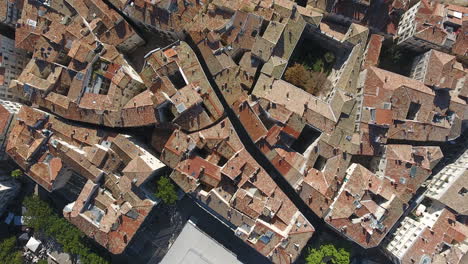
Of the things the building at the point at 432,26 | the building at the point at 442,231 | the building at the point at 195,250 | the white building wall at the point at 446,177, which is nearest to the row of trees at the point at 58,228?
the building at the point at 195,250

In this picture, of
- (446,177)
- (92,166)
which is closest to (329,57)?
(446,177)

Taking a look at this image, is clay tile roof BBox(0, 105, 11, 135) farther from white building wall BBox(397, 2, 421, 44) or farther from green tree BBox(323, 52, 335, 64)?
white building wall BBox(397, 2, 421, 44)

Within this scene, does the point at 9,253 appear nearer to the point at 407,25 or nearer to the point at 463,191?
the point at 463,191

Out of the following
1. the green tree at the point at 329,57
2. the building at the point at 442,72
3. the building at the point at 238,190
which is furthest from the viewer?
the green tree at the point at 329,57

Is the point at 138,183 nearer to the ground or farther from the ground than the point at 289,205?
nearer to the ground

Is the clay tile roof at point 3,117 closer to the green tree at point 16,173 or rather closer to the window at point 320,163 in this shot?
the green tree at point 16,173

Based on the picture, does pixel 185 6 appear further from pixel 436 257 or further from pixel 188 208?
pixel 436 257

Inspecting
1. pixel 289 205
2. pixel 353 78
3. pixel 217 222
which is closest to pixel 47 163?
pixel 217 222
